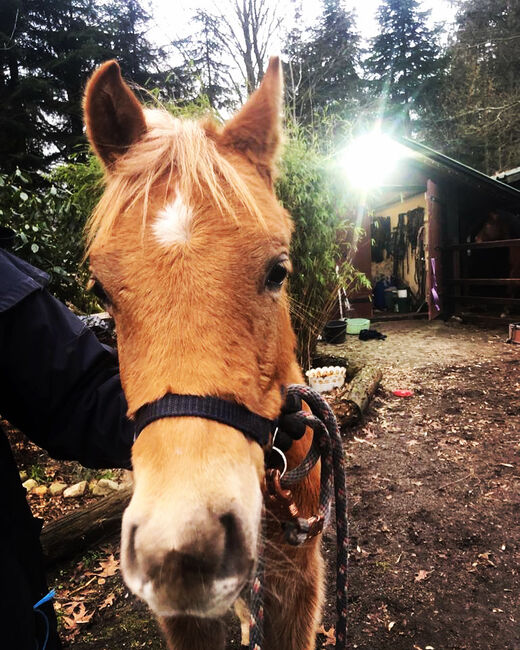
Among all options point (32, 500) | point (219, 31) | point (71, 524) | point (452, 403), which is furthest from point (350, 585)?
point (219, 31)

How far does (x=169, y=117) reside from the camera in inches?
60.3

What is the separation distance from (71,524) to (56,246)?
3202 mm

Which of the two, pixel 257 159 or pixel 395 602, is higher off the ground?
pixel 257 159

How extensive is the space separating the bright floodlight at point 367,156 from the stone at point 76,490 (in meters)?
5.94

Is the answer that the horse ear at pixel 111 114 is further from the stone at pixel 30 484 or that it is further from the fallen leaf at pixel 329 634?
the stone at pixel 30 484

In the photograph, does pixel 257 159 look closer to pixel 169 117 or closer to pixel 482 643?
pixel 169 117

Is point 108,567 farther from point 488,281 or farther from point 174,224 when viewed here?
point 488,281

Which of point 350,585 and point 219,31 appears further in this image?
point 219,31

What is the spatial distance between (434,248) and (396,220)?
3300 mm

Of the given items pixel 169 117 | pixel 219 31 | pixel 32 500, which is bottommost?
pixel 32 500

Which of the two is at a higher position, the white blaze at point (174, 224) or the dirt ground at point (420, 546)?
the white blaze at point (174, 224)

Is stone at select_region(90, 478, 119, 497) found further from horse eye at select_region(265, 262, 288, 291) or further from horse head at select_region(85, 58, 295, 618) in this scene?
horse eye at select_region(265, 262, 288, 291)

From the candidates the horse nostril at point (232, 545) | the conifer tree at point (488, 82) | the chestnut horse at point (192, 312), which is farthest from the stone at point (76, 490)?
the conifer tree at point (488, 82)

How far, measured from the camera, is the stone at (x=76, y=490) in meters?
3.66
